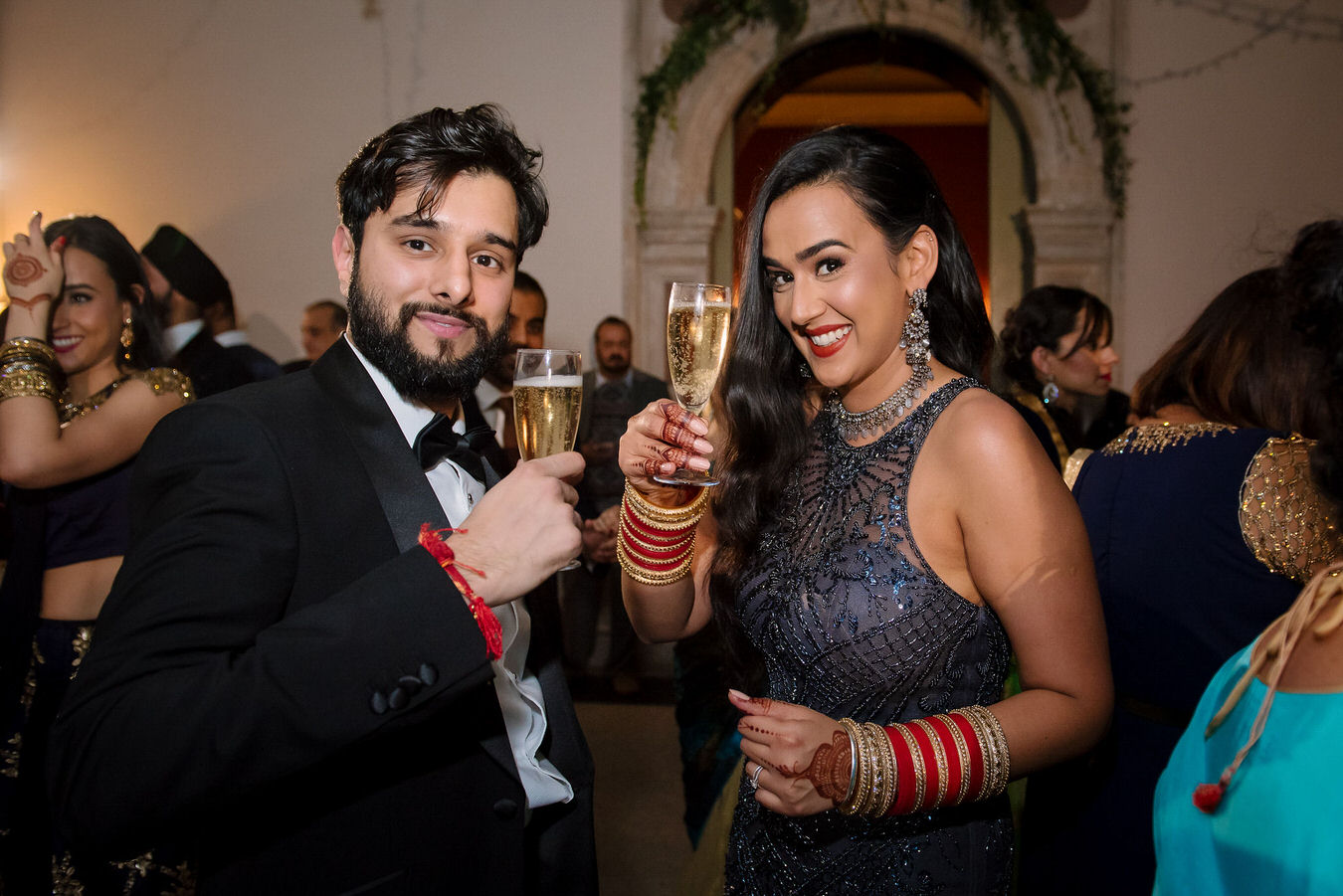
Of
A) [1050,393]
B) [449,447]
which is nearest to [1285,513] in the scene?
[449,447]

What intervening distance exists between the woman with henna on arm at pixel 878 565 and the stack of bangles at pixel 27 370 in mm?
1555

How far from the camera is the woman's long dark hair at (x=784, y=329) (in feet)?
5.02

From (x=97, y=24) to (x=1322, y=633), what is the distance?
24.6 ft

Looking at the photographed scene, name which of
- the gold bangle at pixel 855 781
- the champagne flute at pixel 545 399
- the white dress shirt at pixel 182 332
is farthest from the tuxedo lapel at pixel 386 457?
the white dress shirt at pixel 182 332

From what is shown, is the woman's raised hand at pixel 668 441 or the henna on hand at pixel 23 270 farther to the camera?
the henna on hand at pixel 23 270

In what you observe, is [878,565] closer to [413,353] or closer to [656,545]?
[656,545]

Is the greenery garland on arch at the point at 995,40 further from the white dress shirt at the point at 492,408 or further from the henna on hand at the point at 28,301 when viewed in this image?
the henna on hand at the point at 28,301

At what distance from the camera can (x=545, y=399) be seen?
1171mm

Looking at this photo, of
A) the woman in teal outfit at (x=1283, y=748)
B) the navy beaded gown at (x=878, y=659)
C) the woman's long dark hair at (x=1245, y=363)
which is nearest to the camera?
the woman in teal outfit at (x=1283, y=748)

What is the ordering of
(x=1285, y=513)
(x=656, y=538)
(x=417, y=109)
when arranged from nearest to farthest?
(x=656, y=538), (x=1285, y=513), (x=417, y=109)

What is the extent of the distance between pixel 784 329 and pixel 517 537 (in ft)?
3.12

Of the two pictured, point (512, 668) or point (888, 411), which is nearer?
point (512, 668)

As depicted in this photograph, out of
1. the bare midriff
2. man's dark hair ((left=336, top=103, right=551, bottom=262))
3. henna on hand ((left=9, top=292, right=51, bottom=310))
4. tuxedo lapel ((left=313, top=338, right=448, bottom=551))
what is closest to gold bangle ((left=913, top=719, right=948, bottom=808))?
tuxedo lapel ((left=313, top=338, right=448, bottom=551))

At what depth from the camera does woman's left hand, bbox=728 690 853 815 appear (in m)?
1.19
